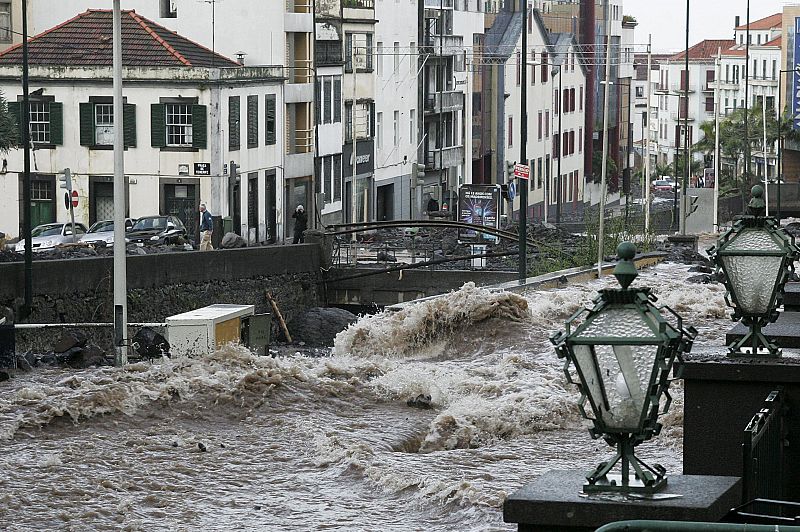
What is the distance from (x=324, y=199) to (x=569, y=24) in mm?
49281

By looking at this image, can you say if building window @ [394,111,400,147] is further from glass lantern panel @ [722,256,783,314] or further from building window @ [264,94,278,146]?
glass lantern panel @ [722,256,783,314]

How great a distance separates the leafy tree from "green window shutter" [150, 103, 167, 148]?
13.3 ft

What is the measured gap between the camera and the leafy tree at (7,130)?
47.3 meters

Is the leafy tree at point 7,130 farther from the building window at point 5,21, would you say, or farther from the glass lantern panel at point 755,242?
the glass lantern panel at point 755,242

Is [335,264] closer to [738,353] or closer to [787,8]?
[738,353]

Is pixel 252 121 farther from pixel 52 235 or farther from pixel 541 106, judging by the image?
pixel 541 106

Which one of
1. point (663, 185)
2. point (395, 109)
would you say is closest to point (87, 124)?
point (395, 109)

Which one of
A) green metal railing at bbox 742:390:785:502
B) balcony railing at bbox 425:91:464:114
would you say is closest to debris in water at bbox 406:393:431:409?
green metal railing at bbox 742:390:785:502

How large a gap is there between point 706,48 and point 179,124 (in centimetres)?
10016

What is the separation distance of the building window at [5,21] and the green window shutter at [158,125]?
35.6 feet

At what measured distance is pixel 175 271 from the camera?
119ft

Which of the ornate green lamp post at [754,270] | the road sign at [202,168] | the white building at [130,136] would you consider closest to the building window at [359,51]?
the white building at [130,136]

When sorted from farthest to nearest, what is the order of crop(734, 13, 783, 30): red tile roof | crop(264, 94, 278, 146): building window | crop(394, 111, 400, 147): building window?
crop(734, 13, 783, 30): red tile roof
crop(394, 111, 400, 147): building window
crop(264, 94, 278, 146): building window

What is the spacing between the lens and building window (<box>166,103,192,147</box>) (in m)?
50.2
